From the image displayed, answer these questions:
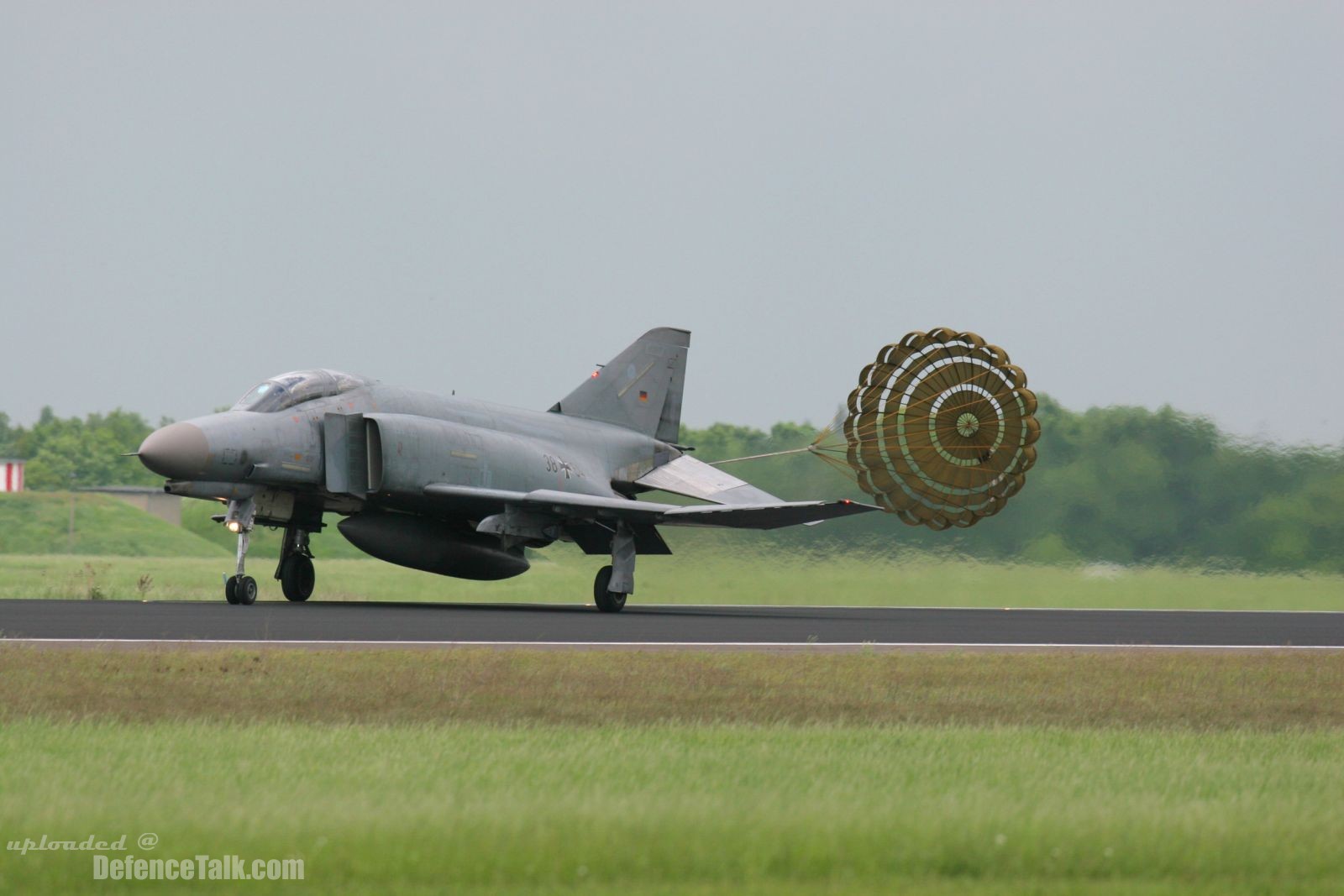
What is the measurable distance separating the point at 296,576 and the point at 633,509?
497cm

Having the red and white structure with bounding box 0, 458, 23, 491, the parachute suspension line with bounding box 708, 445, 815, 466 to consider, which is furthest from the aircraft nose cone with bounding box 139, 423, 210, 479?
the red and white structure with bounding box 0, 458, 23, 491

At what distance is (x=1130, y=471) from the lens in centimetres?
2525

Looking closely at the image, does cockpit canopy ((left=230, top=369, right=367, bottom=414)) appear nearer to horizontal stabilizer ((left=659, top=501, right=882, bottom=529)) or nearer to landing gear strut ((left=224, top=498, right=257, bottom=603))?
landing gear strut ((left=224, top=498, right=257, bottom=603))

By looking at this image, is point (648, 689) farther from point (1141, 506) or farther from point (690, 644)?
point (1141, 506)

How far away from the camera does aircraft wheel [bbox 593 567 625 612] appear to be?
2323 centimetres

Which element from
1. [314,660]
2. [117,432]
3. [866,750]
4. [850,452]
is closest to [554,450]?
[850,452]

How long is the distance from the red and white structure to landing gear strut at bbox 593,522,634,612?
7616 cm

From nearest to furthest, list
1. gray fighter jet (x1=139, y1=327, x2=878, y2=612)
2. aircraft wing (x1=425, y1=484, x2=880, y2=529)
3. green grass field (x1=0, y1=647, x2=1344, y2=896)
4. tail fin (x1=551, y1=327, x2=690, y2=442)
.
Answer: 1. green grass field (x1=0, y1=647, x2=1344, y2=896)
2. gray fighter jet (x1=139, y1=327, x2=878, y2=612)
3. aircraft wing (x1=425, y1=484, x2=880, y2=529)
4. tail fin (x1=551, y1=327, x2=690, y2=442)

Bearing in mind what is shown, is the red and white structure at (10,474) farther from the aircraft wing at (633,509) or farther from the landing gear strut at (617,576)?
the landing gear strut at (617,576)

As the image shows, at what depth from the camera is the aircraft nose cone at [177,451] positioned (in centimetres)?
2012

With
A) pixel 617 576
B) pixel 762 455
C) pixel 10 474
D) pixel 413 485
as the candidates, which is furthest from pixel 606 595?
pixel 10 474

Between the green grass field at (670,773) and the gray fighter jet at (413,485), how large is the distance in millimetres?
8287

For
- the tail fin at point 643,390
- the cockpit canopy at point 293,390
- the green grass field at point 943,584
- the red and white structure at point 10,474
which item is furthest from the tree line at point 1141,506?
the red and white structure at point 10,474

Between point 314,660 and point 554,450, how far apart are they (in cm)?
1347
